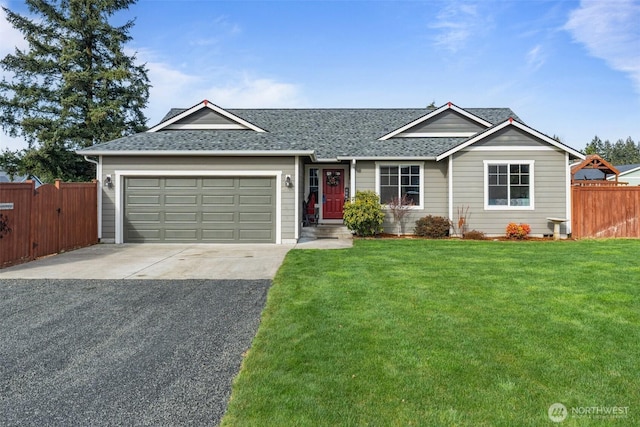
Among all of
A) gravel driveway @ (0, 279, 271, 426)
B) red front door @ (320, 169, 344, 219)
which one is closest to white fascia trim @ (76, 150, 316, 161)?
red front door @ (320, 169, 344, 219)

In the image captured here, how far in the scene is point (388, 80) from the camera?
1920 cm

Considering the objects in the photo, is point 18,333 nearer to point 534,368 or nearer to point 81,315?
point 81,315

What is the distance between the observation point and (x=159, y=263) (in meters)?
8.65

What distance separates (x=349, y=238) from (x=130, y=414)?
34.8ft

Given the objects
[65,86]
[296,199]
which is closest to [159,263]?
[296,199]

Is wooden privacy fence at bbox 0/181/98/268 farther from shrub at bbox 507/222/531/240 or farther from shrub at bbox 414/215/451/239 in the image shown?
shrub at bbox 507/222/531/240

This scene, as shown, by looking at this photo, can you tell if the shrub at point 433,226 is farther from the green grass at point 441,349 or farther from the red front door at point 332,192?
the green grass at point 441,349

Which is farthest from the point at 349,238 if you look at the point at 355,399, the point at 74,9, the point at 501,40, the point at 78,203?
the point at 74,9

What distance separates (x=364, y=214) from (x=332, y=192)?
280cm

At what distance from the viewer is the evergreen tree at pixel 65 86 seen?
23.4 metres

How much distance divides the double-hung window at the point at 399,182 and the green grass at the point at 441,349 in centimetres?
651

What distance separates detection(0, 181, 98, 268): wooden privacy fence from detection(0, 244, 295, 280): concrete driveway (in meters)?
0.35

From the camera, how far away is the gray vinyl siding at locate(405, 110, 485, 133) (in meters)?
14.9

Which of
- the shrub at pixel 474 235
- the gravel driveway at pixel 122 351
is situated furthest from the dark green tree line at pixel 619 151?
the gravel driveway at pixel 122 351
